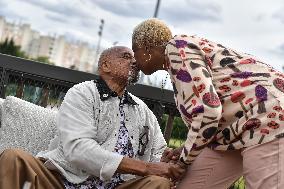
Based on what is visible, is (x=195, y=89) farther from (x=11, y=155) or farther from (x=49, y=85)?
(x=49, y=85)

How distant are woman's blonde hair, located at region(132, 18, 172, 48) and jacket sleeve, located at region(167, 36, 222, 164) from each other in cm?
20

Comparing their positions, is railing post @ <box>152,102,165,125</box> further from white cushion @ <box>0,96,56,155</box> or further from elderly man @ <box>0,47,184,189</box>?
white cushion @ <box>0,96,56,155</box>

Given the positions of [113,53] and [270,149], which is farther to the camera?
[113,53]

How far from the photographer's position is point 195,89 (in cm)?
244

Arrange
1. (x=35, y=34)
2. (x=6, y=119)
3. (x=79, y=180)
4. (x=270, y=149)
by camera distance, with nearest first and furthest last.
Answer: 1. (x=270, y=149)
2. (x=79, y=180)
3. (x=6, y=119)
4. (x=35, y=34)

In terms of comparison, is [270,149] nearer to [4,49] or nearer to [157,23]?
[157,23]

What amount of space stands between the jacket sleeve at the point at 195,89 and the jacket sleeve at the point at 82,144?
1.62 feet

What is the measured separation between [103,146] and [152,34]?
81 centimetres

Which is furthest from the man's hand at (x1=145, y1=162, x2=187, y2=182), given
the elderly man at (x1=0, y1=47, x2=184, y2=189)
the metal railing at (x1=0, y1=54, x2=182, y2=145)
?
the metal railing at (x1=0, y1=54, x2=182, y2=145)

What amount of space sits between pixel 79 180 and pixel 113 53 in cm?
88

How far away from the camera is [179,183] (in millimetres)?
2859

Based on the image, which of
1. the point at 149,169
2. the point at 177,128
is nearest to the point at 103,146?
the point at 149,169

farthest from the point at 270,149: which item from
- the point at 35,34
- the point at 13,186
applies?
the point at 35,34

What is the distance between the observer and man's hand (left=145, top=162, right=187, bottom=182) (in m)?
2.76
